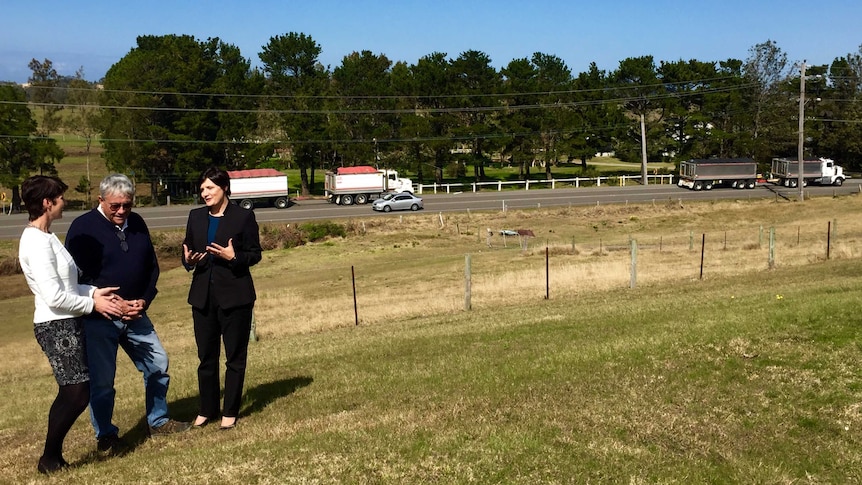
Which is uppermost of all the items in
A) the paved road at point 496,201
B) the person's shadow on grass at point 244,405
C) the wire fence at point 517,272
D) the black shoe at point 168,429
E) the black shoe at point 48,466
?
the black shoe at point 48,466

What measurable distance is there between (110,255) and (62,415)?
1404 millimetres

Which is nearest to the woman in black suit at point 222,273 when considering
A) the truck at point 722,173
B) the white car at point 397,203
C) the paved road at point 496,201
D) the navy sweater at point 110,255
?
the navy sweater at point 110,255

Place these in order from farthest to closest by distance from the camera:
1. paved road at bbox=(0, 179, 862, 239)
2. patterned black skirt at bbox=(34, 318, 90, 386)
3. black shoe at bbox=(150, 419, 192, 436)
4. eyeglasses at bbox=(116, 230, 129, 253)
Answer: paved road at bbox=(0, 179, 862, 239) < black shoe at bbox=(150, 419, 192, 436) < eyeglasses at bbox=(116, 230, 129, 253) < patterned black skirt at bbox=(34, 318, 90, 386)

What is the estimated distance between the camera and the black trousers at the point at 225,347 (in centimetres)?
677

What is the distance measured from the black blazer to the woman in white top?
34.5 inches

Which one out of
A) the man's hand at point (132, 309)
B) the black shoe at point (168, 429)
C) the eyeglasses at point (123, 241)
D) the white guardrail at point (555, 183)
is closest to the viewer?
the man's hand at point (132, 309)

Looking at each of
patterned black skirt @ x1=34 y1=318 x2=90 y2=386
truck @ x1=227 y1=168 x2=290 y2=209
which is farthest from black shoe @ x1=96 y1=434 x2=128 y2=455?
truck @ x1=227 y1=168 x2=290 y2=209

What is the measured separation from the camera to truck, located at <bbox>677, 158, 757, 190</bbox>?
62906mm

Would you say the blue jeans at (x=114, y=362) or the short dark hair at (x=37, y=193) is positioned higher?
the short dark hair at (x=37, y=193)

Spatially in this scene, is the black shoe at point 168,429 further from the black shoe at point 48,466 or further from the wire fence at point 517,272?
the wire fence at point 517,272

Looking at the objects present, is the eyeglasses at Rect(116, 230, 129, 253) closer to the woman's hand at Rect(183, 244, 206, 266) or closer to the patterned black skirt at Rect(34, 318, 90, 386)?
the woman's hand at Rect(183, 244, 206, 266)

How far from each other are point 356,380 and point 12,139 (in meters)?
59.4

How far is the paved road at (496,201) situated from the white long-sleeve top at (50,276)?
139 ft

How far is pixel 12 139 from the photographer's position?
57.0 metres
